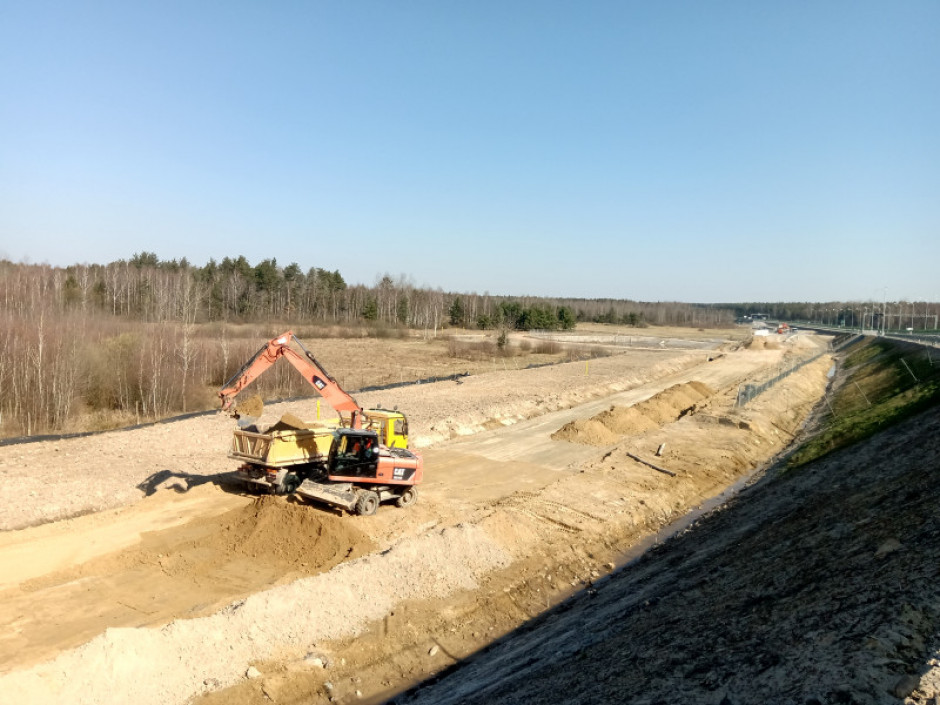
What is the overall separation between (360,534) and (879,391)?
2937cm

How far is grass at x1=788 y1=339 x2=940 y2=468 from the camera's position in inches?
830

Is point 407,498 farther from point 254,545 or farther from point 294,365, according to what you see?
point 294,365

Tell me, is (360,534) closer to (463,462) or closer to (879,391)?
(463,462)

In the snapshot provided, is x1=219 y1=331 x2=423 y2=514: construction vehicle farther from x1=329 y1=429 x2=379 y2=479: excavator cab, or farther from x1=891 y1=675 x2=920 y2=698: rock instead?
x1=891 y1=675 x2=920 y2=698: rock

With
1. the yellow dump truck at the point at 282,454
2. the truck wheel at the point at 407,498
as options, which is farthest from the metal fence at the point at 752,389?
the yellow dump truck at the point at 282,454

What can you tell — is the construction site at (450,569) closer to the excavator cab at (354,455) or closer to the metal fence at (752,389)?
the excavator cab at (354,455)

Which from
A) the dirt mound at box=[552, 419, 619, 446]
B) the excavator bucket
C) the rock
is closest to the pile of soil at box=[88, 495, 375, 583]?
the excavator bucket

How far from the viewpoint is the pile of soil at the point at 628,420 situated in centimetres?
2652

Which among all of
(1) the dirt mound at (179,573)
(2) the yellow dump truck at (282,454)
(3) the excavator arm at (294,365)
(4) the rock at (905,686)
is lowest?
(1) the dirt mound at (179,573)

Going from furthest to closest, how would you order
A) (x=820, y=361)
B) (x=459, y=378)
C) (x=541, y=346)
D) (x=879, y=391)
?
1. (x=541, y=346)
2. (x=820, y=361)
3. (x=459, y=378)
4. (x=879, y=391)

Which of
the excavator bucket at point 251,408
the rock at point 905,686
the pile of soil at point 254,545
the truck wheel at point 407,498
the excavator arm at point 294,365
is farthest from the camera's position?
the truck wheel at point 407,498

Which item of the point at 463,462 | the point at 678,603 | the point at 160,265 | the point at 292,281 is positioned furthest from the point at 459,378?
the point at 160,265

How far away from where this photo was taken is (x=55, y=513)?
1521 centimetres

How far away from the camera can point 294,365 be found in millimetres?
16656
